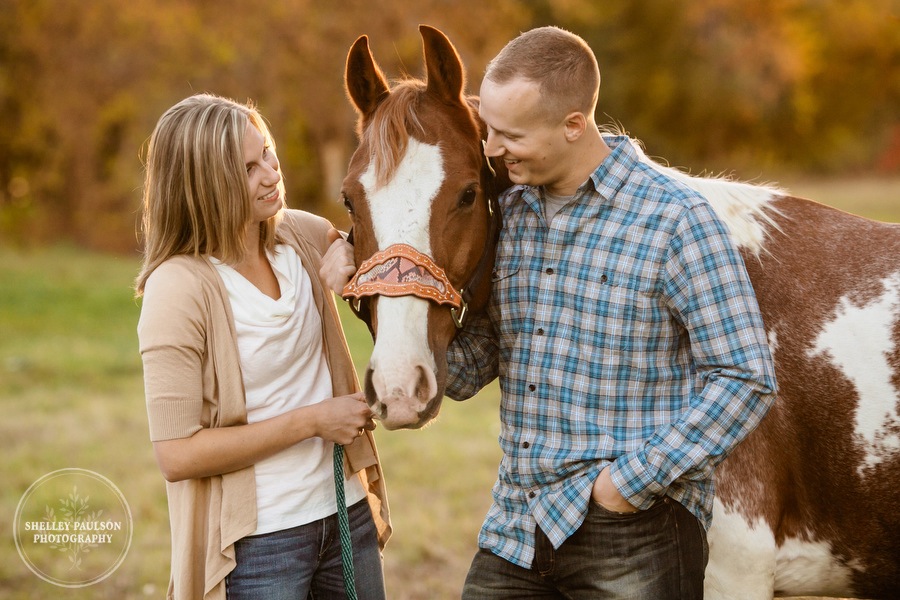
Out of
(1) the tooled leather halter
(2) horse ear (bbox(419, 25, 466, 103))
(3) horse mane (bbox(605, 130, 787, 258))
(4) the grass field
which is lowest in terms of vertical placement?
(4) the grass field

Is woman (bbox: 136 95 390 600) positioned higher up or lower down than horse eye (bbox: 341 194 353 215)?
lower down

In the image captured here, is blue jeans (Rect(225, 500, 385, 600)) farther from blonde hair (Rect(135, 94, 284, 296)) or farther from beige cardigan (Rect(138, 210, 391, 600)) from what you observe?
blonde hair (Rect(135, 94, 284, 296))

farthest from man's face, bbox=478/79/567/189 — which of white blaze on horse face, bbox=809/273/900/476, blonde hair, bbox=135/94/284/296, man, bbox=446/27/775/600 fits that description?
white blaze on horse face, bbox=809/273/900/476

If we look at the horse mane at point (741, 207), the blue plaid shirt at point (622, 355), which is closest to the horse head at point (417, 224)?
the blue plaid shirt at point (622, 355)

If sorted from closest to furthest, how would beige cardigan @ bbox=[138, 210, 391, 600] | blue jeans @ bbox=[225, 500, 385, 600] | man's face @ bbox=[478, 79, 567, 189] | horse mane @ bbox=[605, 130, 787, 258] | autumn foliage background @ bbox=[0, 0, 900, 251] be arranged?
1. man's face @ bbox=[478, 79, 567, 189]
2. beige cardigan @ bbox=[138, 210, 391, 600]
3. blue jeans @ bbox=[225, 500, 385, 600]
4. horse mane @ bbox=[605, 130, 787, 258]
5. autumn foliage background @ bbox=[0, 0, 900, 251]

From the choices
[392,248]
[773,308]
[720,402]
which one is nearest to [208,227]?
[392,248]

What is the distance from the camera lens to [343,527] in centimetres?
258

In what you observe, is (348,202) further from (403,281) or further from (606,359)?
(606,359)

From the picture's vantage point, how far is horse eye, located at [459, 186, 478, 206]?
8.34 feet

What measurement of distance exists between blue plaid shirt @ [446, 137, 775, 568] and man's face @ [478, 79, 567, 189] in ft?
0.40

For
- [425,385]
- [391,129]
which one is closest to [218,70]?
[391,129]

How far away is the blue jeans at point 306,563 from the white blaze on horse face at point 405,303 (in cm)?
63

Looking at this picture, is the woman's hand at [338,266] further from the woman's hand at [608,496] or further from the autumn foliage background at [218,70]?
the autumn foliage background at [218,70]

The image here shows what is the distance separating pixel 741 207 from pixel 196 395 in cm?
188
